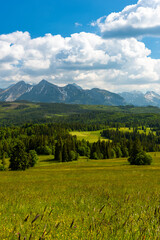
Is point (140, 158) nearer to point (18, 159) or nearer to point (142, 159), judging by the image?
point (142, 159)

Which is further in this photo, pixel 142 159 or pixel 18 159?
pixel 142 159

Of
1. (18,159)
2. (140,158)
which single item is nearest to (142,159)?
(140,158)

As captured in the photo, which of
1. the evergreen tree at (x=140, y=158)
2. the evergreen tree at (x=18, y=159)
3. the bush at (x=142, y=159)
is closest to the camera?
the evergreen tree at (x=18, y=159)

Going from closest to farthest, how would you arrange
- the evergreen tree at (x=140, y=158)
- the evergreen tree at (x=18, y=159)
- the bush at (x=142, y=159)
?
the evergreen tree at (x=18, y=159) → the bush at (x=142, y=159) → the evergreen tree at (x=140, y=158)

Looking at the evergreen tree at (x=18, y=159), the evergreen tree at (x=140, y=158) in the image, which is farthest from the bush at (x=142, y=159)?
the evergreen tree at (x=18, y=159)

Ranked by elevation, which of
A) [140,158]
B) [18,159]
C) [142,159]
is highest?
[18,159]

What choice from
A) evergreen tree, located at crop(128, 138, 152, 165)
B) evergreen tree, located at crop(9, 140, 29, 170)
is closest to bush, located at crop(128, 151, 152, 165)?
Answer: evergreen tree, located at crop(128, 138, 152, 165)

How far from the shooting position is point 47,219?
5.95 meters

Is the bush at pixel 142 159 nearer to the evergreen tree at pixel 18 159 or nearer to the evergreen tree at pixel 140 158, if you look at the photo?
the evergreen tree at pixel 140 158

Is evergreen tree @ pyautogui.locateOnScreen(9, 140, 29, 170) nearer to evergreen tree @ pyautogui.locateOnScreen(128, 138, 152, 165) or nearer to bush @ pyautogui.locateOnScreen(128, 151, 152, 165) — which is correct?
evergreen tree @ pyautogui.locateOnScreen(128, 138, 152, 165)

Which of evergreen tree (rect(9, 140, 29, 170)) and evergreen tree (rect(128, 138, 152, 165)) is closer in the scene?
evergreen tree (rect(9, 140, 29, 170))

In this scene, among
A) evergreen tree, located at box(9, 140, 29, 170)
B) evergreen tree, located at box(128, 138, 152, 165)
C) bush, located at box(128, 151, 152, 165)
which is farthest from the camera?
evergreen tree, located at box(128, 138, 152, 165)

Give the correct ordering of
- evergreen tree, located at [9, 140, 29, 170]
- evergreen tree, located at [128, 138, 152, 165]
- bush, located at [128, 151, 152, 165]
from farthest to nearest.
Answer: evergreen tree, located at [128, 138, 152, 165] < bush, located at [128, 151, 152, 165] < evergreen tree, located at [9, 140, 29, 170]

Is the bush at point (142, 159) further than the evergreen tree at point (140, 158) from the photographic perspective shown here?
No
